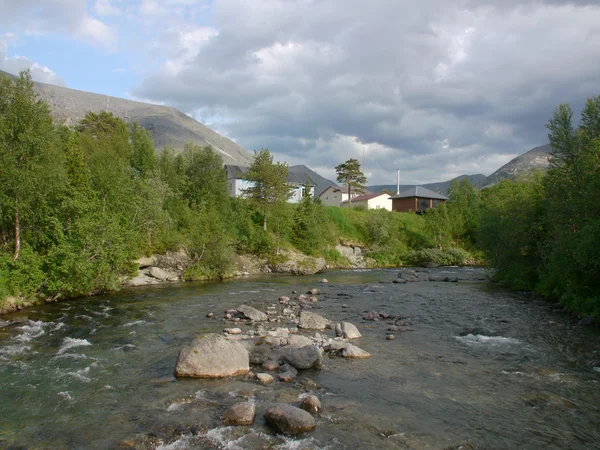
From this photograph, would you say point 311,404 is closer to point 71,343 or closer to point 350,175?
point 71,343

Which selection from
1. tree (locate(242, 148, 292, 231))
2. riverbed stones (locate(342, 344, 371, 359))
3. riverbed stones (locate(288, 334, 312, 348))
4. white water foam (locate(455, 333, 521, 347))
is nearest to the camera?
riverbed stones (locate(342, 344, 371, 359))

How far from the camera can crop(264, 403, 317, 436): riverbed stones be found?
29.1 feet

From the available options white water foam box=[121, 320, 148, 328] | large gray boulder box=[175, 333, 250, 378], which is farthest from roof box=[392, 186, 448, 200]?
large gray boulder box=[175, 333, 250, 378]

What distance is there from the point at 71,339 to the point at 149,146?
39.7 metres

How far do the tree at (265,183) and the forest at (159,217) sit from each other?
201mm

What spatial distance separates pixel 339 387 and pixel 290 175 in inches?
3462

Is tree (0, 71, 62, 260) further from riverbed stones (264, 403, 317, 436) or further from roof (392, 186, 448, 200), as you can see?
roof (392, 186, 448, 200)

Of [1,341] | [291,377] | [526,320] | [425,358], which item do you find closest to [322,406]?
[291,377]

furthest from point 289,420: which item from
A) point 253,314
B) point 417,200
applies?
point 417,200

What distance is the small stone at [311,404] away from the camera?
9976 millimetres

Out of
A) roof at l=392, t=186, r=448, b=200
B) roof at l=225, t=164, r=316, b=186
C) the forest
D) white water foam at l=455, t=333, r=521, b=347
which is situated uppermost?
roof at l=225, t=164, r=316, b=186

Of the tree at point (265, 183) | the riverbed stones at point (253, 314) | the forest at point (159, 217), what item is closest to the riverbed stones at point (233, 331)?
the riverbed stones at point (253, 314)

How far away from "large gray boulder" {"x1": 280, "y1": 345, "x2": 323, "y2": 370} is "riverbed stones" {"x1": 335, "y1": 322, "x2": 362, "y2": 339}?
399cm

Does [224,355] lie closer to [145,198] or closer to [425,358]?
[425,358]
